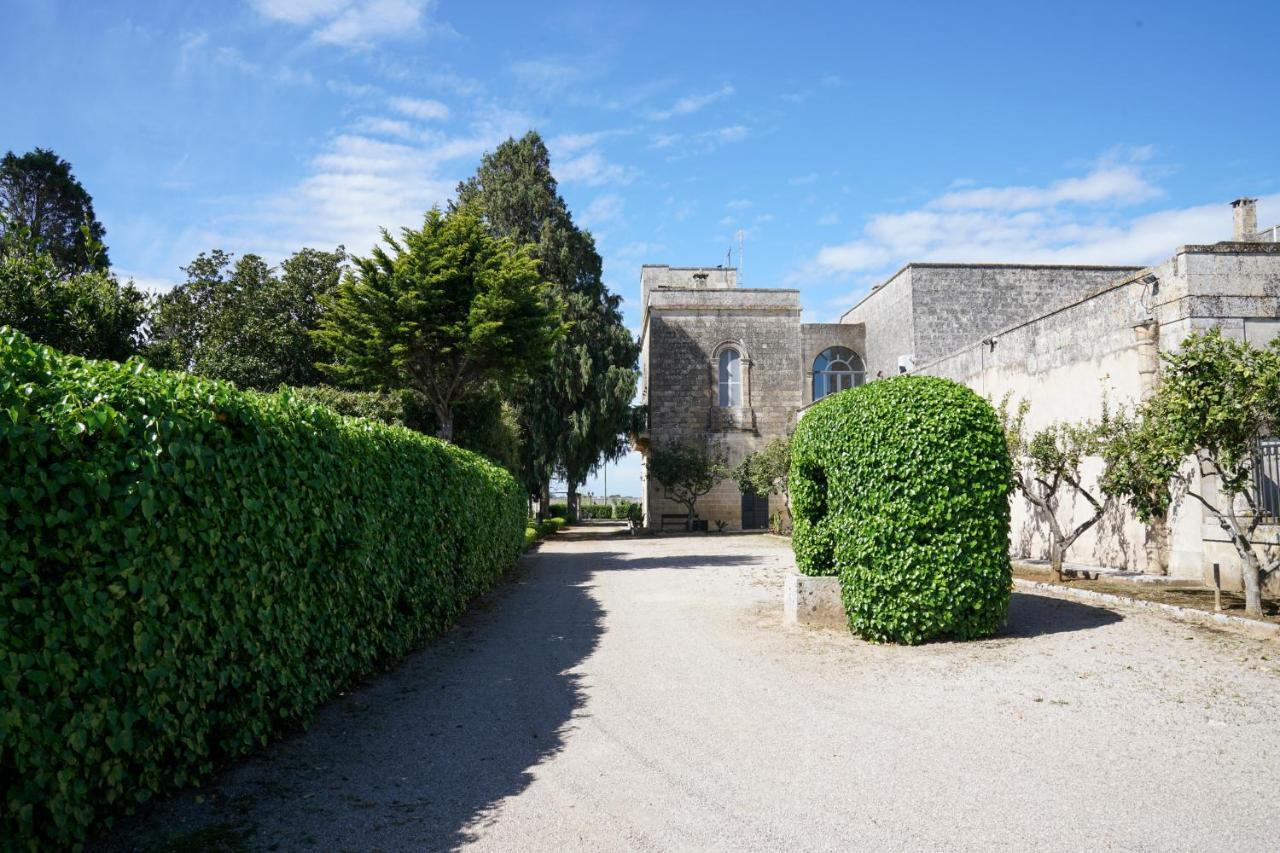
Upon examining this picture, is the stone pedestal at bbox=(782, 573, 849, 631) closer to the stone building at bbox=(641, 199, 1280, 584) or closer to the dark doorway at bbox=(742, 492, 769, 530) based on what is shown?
the stone building at bbox=(641, 199, 1280, 584)

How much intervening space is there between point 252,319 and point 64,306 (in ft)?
30.7

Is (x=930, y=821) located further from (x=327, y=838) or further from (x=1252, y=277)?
(x=1252, y=277)

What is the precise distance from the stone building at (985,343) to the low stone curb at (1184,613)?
183 centimetres

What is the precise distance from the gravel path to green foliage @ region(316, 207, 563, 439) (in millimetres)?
11965

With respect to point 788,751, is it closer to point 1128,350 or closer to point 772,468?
point 1128,350

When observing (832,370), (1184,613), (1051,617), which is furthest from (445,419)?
(832,370)

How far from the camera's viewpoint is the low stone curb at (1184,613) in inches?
288

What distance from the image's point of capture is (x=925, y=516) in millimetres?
7484

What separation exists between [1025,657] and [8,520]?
23.2 ft

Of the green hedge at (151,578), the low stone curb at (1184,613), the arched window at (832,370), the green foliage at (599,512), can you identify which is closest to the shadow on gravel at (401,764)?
the green hedge at (151,578)

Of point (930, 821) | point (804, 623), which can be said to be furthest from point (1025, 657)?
point (930, 821)

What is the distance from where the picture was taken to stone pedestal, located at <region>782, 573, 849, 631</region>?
8.80m

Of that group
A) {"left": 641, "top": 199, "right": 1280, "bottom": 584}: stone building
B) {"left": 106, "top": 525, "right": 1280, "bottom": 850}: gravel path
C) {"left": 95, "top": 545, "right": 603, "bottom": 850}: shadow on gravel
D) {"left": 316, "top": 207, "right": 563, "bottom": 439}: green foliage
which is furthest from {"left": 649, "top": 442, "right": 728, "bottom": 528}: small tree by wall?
{"left": 95, "top": 545, "right": 603, "bottom": 850}: shadow on gravel

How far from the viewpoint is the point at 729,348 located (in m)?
34.2
